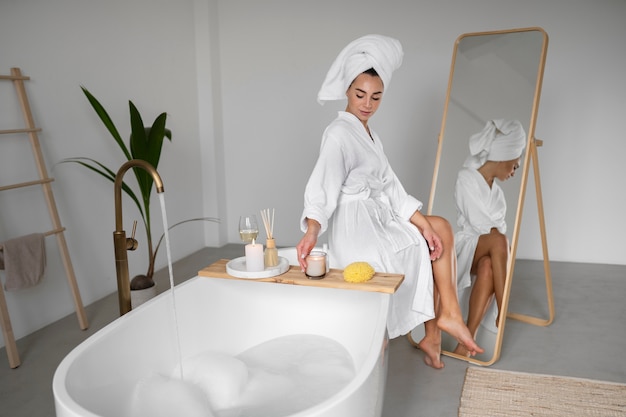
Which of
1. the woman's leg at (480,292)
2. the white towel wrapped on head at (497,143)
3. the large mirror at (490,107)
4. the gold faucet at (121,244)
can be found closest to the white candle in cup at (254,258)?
the gold faucet at (121,244)

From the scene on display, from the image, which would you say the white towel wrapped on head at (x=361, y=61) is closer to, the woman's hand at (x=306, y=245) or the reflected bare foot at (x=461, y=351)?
the woman's hand at (x=306, y=245)

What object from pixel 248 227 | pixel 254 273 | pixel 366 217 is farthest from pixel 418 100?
pixel 254 273

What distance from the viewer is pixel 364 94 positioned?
2164mm

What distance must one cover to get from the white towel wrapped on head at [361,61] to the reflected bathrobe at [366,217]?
0.43ft

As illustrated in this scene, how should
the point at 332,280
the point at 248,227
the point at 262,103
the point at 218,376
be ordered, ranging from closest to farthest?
the point at 218,376
the point at 332,280
the point at 248,227
the point at 262,103

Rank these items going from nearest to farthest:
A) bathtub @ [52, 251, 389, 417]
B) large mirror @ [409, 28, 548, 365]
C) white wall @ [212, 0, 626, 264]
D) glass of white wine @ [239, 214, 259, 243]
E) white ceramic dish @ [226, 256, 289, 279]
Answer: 1. bathtub @ [52, 251, 389, 417]
2. white ceramic dish @ [226, 256, 289, 279]
3. glass of white wine @ [239, 214, 259, 243]
4. large mirror @ [409, 28, 548, 365]
5. white wall @ [212, 0, 626, 264]

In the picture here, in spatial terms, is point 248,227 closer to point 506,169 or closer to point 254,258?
point 254,258

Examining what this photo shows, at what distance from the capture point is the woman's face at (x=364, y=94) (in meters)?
2.15

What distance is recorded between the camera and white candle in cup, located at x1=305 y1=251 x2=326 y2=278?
6.31 ft

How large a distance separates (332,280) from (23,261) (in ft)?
5.33

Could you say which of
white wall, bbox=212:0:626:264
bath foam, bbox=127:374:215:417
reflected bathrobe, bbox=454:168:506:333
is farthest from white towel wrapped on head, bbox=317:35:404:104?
white wall, bbox=212:0:626:264

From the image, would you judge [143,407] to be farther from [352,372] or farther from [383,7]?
[383,7]

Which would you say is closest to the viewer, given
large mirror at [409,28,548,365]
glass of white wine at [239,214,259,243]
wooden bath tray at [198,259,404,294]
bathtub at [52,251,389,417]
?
bathtub at [52,251,389,417]

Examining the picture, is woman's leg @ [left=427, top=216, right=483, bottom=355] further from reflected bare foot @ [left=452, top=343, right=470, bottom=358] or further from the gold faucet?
the gold faucet
